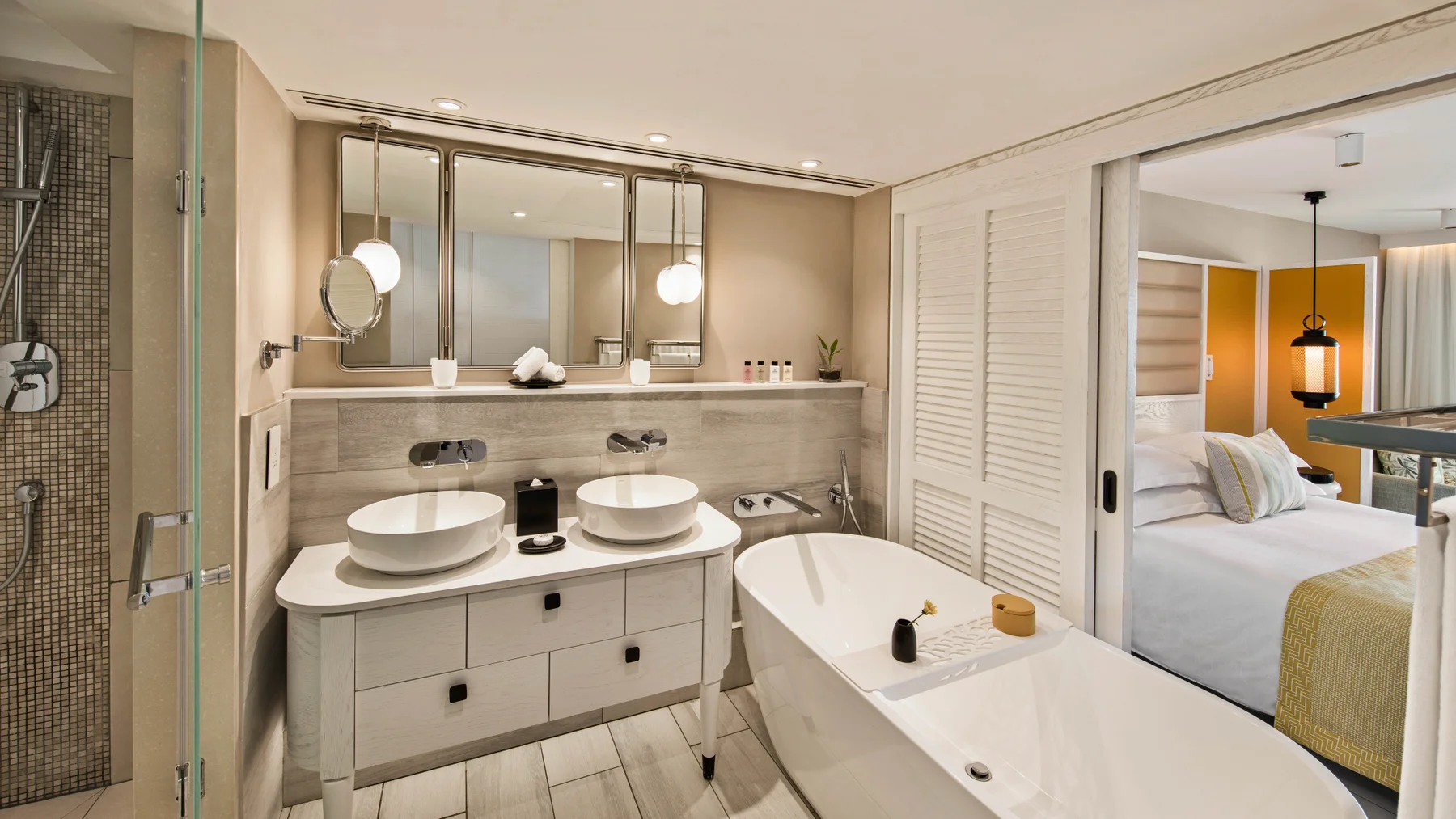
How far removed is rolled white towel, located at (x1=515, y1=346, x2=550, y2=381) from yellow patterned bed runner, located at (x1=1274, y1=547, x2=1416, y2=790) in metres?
2.82

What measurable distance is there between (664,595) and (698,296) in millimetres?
1344

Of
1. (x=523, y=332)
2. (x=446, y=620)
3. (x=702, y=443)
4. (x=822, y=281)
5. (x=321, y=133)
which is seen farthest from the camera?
(x=822, y=281)

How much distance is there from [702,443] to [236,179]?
1.80 m

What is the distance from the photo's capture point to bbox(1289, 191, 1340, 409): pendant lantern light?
2643mm

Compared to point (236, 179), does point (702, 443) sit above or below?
below

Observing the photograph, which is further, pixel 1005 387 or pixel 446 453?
pixel 1005 387

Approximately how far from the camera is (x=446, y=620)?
1809mm

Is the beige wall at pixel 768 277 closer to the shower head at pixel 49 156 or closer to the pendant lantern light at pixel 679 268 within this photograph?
the pendant lantern light at pixel 679 268

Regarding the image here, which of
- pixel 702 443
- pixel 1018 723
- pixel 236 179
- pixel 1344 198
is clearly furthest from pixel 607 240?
pixel 1344 198

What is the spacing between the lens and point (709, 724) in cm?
219

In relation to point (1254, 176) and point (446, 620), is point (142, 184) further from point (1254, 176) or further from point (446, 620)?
point (1254, 176)

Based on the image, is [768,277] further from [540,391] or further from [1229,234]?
[1229,234]

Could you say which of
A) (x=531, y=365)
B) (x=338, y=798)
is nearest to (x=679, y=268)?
(x=531, y=365)

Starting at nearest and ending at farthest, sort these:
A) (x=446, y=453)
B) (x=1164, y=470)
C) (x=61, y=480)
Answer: (x=61, y=480) < (x=446, y=453) < (x=1164, y=470)
